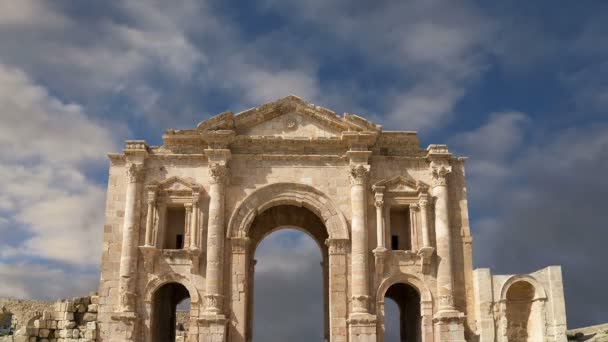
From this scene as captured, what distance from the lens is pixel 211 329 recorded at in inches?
860

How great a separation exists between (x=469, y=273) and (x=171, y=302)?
1184 cm

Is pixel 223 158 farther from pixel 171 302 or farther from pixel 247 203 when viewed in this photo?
pixel 171 302

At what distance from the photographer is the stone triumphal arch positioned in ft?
73.8

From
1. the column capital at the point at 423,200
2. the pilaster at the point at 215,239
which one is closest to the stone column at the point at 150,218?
the pilaster at the point at 215,239

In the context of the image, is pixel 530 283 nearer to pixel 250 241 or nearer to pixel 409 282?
pixel 409 282

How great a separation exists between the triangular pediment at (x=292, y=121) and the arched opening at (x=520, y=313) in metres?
7.72

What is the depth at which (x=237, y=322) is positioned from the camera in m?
22.3

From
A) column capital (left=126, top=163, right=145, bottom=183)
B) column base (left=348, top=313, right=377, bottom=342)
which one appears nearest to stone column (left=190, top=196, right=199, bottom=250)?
column capital (left=126, top=163, right=145, bottom=183)

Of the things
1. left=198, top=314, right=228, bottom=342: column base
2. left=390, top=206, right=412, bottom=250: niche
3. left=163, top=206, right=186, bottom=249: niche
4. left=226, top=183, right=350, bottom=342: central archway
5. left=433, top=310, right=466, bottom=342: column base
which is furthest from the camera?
left=390, top=206, right=412, bottom=250: niche

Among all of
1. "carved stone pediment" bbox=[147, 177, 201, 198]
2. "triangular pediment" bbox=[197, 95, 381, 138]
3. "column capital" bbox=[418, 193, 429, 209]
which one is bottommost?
"column capital" bbox=[418, 193, 429, 209]

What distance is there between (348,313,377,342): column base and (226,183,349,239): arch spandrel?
2.84 m

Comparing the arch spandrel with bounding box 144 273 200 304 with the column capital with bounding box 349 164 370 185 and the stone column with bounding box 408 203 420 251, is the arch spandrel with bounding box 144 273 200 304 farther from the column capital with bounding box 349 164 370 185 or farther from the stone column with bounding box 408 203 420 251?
the stone column with bounding box 408 203 420 251

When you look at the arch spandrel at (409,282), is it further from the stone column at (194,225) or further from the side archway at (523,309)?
the stone column at (194,225)

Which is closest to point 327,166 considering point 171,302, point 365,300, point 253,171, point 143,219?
point 253,171
